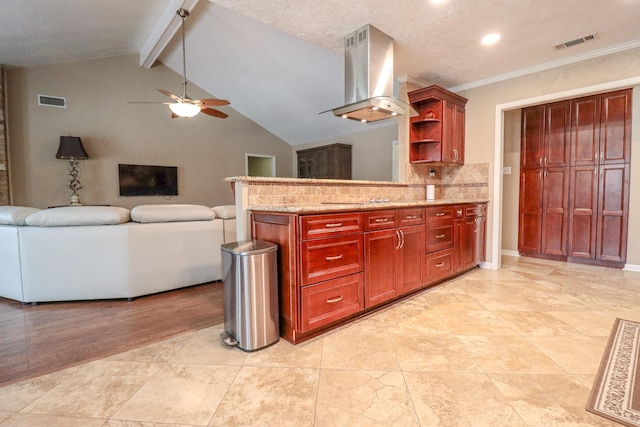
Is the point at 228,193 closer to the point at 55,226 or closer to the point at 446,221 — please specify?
the point at 55,226

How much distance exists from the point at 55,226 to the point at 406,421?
128 inches

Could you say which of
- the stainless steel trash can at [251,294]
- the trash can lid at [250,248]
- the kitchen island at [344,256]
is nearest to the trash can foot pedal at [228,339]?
the stainless steel trash can at [251,294]

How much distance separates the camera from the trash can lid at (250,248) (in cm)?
186

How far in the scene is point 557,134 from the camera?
13.9ft

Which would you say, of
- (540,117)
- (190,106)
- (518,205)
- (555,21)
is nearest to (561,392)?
(555,21)

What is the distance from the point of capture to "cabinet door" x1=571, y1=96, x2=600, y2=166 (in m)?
3.89

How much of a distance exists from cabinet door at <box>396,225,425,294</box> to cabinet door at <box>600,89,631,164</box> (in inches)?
118

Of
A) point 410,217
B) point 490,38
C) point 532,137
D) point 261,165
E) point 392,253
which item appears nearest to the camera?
point 392,253

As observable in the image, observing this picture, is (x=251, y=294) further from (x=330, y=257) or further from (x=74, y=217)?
→ (x=74, y=217)

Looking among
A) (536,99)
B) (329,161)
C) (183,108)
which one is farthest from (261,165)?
(536,99)

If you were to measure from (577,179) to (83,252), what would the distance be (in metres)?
5.94

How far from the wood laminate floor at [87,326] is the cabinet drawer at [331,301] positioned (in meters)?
0.87

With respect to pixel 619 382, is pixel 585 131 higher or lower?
higher

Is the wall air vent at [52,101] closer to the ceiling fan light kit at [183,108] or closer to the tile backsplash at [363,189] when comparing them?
the ceiling fan light kit at [183,108]
